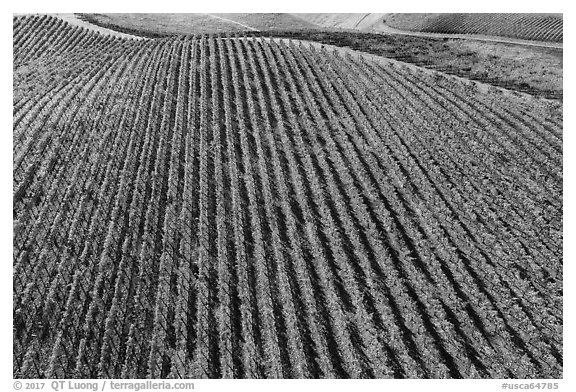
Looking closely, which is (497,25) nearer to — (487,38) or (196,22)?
(487,38)

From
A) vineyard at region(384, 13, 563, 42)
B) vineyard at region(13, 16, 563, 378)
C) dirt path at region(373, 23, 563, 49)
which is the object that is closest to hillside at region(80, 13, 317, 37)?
dirt path at region(373, 23, 563, 49)

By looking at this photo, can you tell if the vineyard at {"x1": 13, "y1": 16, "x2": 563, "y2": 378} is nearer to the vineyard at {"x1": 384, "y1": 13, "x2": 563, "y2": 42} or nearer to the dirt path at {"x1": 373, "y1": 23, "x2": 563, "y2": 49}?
the dirt path at {"x1": 373, "y1": 23, "x2": 563, "y2": 49}

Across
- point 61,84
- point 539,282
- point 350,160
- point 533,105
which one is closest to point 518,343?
point 539,282

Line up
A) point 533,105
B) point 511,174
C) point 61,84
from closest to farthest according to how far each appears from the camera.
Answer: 1. point 511,174
2. point 533,105
3. point 61,84

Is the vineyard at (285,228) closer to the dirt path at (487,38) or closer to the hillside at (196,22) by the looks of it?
the dirt path at (487,38)

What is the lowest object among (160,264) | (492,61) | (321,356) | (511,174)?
(321,356)

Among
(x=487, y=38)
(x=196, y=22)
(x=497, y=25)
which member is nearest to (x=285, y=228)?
(x=487, y=38)

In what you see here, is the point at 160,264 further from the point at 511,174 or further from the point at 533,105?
the point at 533,105
